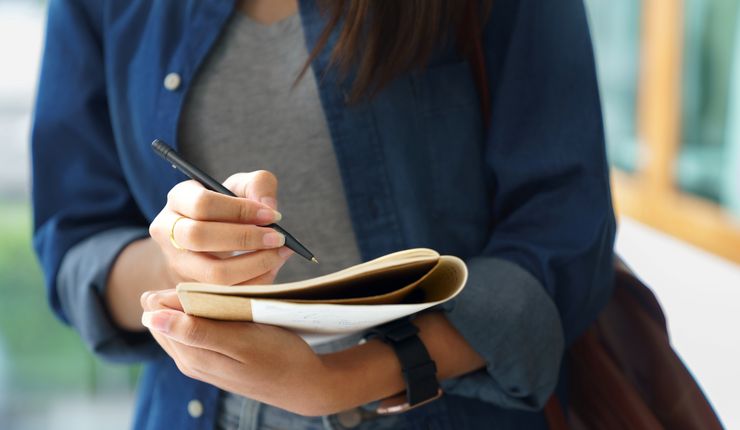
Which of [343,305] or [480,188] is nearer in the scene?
[343,305]

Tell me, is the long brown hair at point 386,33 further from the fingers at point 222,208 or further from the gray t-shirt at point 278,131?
the fingers at point 222,208

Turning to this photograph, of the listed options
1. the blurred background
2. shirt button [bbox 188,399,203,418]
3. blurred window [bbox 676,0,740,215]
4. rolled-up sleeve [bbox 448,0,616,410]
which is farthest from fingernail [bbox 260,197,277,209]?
blurred window [bbox 676,0,740,215]

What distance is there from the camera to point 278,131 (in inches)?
32.8

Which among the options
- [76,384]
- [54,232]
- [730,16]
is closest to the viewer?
[54,232]

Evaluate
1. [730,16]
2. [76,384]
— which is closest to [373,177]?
[76,384]

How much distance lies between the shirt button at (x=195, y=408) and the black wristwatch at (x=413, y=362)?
0.26m

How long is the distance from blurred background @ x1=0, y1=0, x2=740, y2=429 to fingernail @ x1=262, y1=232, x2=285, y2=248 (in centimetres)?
69

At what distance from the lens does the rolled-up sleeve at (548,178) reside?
2.55 ft

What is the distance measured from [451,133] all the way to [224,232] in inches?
12.6

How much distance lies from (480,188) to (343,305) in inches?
12.9

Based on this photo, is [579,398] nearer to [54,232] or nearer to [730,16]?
[54,232]

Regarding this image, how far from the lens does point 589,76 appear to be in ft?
2.65

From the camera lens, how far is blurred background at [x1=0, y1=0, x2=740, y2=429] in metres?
1.68

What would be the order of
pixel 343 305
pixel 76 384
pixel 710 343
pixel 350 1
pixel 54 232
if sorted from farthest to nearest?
pixel 76 384 < pixel 710 343 < pixel 54 232 < pixel 350 1 < pixel 343 305
